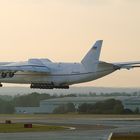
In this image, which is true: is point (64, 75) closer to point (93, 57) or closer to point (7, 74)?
point (93, 57)

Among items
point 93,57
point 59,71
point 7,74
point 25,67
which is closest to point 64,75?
point 59,71

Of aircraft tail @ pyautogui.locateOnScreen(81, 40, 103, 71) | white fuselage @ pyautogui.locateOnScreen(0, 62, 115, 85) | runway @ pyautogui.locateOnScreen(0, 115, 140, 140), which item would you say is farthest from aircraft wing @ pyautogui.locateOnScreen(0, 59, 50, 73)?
runway @ pyautogui.locateOnScreen(0, 115, 140, 140)

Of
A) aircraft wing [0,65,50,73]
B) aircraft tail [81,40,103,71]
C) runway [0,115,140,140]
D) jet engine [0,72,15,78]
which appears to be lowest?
runway [0,115,140,140]

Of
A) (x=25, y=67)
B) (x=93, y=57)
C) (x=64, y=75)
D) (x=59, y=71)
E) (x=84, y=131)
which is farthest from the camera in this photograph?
(x=25, y=67)

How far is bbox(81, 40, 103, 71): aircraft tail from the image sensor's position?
104875 millimetres

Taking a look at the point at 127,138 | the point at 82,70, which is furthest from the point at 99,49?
the point at 127,138

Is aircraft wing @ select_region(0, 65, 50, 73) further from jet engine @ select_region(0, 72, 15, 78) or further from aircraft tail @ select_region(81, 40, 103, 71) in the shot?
aircraft tail @ select_region(81, 40, 103, 71)

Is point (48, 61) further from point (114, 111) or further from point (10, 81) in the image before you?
point (114, 111)

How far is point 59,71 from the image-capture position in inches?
4272

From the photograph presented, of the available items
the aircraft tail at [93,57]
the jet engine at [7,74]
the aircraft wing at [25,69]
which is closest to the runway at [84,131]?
the aircraft wing at [25,69]

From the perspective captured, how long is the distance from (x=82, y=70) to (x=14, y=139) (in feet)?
144

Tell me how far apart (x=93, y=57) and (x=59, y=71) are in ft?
20.7

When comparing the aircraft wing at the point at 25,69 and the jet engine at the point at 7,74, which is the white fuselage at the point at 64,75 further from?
the aircraft wing at the point at 25,69

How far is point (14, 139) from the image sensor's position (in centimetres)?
6288
